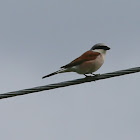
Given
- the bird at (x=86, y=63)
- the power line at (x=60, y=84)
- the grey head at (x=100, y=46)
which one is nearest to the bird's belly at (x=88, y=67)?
the bird at (x=86, y=63)

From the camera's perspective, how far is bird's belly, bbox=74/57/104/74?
425 inches

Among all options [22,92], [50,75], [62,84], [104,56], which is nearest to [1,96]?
[22,92]

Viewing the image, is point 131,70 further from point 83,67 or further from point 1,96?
point 83,67

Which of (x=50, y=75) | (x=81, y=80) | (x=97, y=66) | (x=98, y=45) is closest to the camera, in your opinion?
(x=81, y=80)

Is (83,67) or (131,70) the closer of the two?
(131,70)

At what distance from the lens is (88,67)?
1088 cm

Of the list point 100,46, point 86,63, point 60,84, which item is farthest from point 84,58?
point 60,84

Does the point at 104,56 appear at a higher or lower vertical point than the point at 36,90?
higher

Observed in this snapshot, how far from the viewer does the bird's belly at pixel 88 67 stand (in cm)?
1080

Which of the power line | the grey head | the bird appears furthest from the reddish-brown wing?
the power line

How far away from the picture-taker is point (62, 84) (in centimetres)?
822

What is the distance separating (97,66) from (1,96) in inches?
133

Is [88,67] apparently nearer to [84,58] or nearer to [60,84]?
[84,58]

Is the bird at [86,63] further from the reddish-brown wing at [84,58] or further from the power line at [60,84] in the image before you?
the power line at [60,84]
